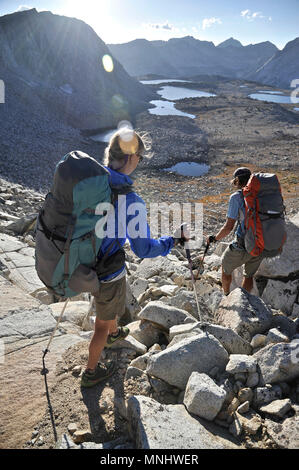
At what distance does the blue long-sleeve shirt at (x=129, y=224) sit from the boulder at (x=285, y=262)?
2.96m

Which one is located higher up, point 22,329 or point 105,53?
point 105,53

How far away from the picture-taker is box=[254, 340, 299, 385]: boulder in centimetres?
250

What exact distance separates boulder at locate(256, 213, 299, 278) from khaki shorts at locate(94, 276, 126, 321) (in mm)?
3002

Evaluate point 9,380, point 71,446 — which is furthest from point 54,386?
point 71,446

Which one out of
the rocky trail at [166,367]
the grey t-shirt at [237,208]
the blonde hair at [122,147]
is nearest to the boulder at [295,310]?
the rocky trail at [166,367]

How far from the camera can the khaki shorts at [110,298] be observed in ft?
8.11

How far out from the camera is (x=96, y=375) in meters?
2.73

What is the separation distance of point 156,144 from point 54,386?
90.3ft

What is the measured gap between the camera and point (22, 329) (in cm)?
363

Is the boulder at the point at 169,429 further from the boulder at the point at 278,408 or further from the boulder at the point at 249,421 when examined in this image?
the boulder at the point at 278,408

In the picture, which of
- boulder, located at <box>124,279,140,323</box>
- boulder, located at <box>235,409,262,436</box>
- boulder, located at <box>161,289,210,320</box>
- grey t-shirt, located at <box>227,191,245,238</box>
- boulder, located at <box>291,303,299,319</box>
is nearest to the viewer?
boulder, located at <box>235,409,262,436</box>

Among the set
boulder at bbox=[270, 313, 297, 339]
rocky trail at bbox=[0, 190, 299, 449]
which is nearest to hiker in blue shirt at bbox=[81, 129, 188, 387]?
rocky trail at bbox=[0, 190, 299, 449]

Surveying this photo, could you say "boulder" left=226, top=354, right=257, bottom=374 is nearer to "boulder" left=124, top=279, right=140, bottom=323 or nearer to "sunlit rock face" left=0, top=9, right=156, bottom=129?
"boulder" left=124, top=279, right=140, bottom=323
